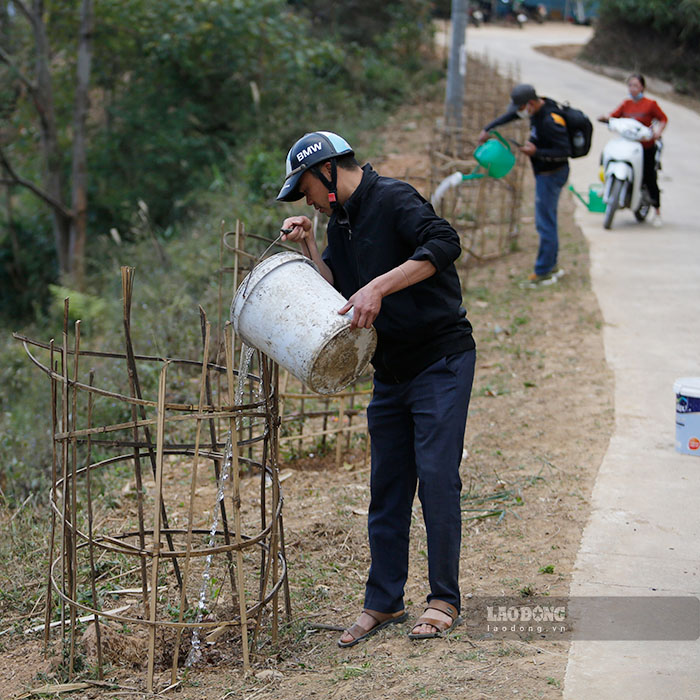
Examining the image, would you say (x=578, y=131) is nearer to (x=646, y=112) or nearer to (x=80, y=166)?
(x=646, y=112)

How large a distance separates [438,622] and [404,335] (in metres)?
0.99

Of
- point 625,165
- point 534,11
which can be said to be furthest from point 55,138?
Answer: point 534,11

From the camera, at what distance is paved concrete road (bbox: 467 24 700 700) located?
111 inches

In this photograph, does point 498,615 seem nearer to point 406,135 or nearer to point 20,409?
point 20,409

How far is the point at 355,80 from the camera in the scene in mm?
18203

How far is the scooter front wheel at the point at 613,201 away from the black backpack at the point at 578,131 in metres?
1.75

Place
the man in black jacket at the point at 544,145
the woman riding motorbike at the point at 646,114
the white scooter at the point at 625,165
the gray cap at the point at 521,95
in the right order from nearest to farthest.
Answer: the gray cap at the point at 521,95, the man in black jacket at the point at 544,145, the white scooter at the point at 625,165, the woman riding motorbike at the point at 646,114

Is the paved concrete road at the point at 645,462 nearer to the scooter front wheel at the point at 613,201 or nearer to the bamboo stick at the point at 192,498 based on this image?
the scooter front wheel at the point at 613,201

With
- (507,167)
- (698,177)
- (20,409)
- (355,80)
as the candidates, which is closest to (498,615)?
(507,167)

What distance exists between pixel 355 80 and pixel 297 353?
16373mm

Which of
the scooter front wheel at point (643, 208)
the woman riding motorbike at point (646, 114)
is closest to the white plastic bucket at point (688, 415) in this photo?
the woman riding motorbike at point (646, 114)

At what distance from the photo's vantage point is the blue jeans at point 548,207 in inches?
299

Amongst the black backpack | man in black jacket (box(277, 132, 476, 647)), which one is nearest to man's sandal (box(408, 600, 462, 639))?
man in black jacket (box(277, 132, 476, 647))

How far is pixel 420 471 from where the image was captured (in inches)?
119
